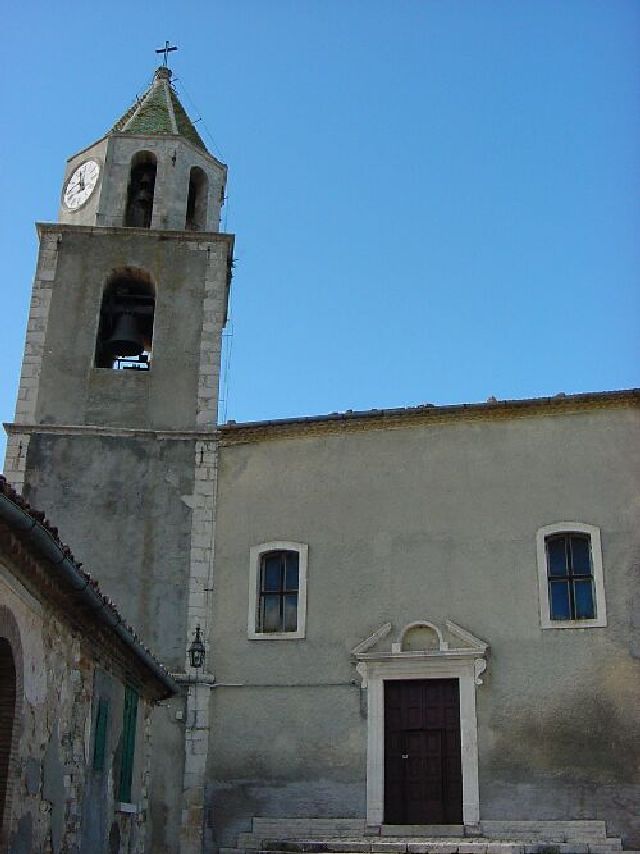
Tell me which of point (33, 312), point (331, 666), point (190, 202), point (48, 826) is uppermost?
point (190, 202)

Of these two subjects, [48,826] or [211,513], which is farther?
[211,513]

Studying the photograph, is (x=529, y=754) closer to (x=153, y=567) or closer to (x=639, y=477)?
(x=639, y=477)

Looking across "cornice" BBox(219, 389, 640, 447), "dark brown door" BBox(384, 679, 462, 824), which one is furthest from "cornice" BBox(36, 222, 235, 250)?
"dark brown door" BBox(384, 679, 462, 824)

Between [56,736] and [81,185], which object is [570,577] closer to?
[56,736]

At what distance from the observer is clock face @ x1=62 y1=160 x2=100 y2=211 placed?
72.4 ft

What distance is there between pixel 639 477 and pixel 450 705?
4.71 meters

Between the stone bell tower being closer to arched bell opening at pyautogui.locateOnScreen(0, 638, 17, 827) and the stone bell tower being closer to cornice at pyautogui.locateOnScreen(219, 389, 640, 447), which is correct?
cornice at pyautogui.locateOnScreen(219, 389, 640, 447)

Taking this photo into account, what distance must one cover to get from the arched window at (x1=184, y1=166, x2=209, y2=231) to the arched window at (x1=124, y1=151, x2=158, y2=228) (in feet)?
2.56

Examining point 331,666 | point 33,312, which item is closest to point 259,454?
point 331,666

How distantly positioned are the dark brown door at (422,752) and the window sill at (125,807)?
14.0 ft

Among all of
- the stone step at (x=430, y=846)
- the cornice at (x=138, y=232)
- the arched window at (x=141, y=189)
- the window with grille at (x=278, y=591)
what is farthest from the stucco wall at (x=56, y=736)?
the arched window at (x=141, y=189)

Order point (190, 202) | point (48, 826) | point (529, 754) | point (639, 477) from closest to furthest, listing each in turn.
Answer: point (48, 826)
point (529, 754)
point (639, 477)
point (190, 202)

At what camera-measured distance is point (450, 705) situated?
56.2ft

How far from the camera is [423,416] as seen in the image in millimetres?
18734
